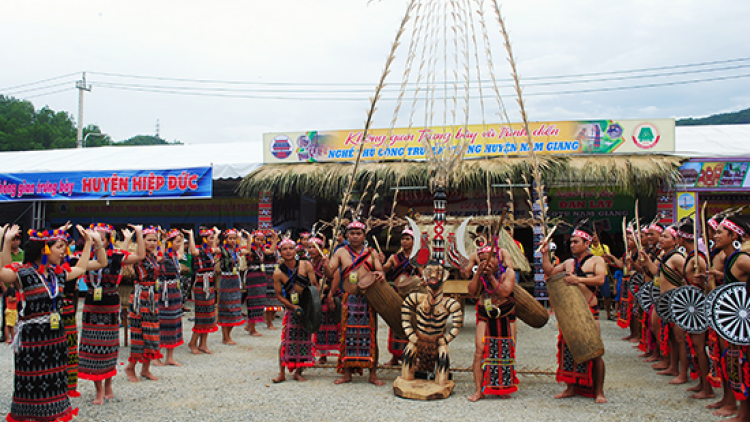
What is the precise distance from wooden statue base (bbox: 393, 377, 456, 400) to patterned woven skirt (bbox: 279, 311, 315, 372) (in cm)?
109

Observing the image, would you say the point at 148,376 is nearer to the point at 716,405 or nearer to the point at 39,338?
the point at 39,338

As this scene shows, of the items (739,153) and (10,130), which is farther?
(10,130)

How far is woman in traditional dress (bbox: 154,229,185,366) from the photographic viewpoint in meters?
6.66

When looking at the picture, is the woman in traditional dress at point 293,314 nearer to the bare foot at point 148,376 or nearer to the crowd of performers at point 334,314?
the crowd of performers at point 334,314

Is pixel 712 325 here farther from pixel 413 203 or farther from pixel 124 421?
pixel 413 203

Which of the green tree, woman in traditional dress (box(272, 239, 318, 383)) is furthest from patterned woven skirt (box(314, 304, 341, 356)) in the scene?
the green tree

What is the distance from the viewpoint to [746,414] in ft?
14.8

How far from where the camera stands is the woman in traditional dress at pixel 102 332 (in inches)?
203

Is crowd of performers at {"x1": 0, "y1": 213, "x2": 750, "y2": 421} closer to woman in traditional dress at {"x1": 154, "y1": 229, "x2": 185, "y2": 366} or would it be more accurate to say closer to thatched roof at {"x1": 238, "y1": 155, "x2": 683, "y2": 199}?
woman in traditional dress at {"x1": 154, "y1": 229, "x2": 185, "y2": 366}

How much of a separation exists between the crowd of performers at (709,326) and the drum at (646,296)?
0.06ft

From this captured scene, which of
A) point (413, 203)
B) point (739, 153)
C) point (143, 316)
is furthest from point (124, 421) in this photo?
point (739, 153)

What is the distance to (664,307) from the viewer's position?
6.07 m

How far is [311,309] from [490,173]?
6.53 meters

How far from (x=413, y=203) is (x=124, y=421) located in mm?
9921
